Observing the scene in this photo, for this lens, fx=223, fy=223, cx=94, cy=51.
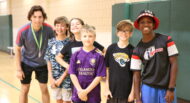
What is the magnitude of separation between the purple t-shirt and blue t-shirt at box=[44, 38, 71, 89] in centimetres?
44


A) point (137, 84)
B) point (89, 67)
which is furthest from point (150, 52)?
point (89, 67)

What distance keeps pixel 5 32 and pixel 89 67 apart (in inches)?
439

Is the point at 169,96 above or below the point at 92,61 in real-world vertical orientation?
below

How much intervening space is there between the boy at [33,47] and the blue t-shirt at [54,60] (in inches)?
11.1

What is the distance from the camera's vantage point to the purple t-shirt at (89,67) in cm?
237

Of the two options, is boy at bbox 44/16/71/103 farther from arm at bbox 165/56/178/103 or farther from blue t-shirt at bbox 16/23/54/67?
arm at bbox 165/56/178/103

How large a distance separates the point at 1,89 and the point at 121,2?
361 centimetres

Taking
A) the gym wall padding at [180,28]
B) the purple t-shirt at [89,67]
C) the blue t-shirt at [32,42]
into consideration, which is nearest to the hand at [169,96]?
the purple t-shirt at [89,67]

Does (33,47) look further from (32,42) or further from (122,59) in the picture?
(122,59)

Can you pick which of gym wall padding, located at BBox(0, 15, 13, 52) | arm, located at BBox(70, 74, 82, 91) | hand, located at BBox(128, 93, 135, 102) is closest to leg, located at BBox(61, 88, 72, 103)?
arm, located at BBox(70, 74, 82, 91)

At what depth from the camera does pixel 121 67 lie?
92.0 inches

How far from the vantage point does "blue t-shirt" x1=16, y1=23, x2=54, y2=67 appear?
311 centimetres

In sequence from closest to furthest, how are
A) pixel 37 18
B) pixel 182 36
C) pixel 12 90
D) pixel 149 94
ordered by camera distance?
pixel 149 94 < pixel 37 18 < pixel 182 36 < pixel 12 90

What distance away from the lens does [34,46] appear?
3.14 m
